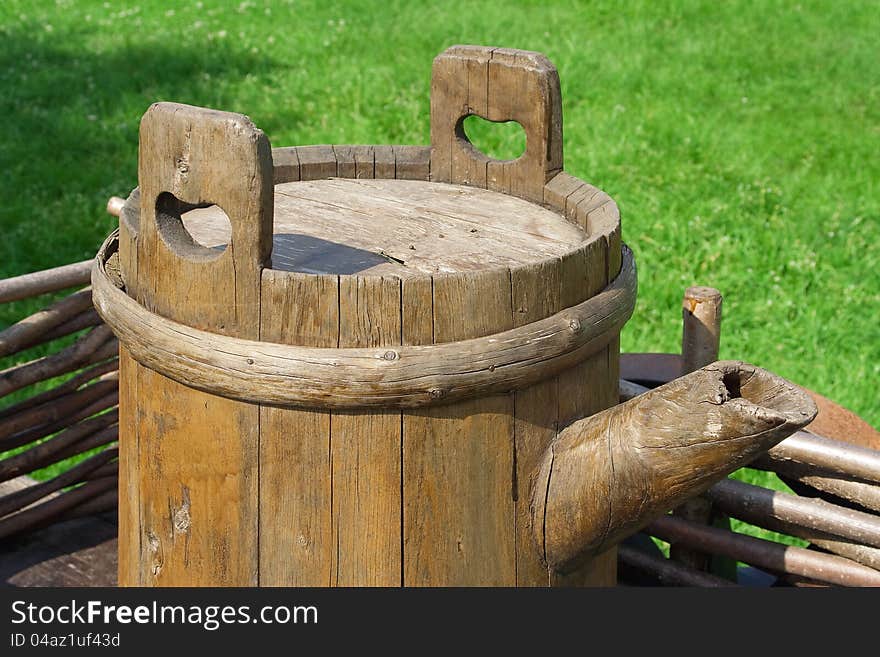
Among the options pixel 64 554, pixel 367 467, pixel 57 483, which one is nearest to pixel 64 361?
pixel 57 483

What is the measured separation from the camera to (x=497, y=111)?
78.2 inches

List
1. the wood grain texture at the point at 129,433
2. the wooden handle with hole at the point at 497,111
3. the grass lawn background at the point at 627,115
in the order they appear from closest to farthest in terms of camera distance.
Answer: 1. the wood grain texture at the point at 129,433
2. the wooden handle with hole at the point at 497,111
3. the grass lawn background at the point at 627,115

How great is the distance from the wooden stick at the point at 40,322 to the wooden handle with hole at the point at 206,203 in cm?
102

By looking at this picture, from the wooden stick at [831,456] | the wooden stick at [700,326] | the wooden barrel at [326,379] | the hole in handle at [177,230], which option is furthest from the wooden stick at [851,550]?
the hole in handle at [177,230]

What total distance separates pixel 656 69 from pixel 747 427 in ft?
16.1

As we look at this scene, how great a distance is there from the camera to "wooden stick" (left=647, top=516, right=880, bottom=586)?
2172 mm

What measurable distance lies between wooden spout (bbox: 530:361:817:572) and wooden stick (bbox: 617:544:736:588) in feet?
2.45

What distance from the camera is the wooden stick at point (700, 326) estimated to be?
88.7 inches

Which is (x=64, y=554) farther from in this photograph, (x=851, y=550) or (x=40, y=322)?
(x=851, y=550)

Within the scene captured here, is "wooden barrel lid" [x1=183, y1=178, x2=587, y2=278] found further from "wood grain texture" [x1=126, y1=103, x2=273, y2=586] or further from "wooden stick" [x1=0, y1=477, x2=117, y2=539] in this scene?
"wooden stick" [x1=0, y1=477, x2=117, y2=539]

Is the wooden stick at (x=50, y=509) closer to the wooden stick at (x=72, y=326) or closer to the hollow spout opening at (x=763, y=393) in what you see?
the wooden stick at (x=72, y=326)

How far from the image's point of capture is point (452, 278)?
1460 mm

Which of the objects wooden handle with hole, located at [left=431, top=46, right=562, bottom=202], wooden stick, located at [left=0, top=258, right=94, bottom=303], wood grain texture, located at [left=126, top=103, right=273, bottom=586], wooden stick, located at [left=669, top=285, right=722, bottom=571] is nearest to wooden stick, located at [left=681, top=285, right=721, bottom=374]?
wooden stick, located at [left=669, top=285, right=722, bottom=571]

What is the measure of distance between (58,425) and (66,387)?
9 centimetres
